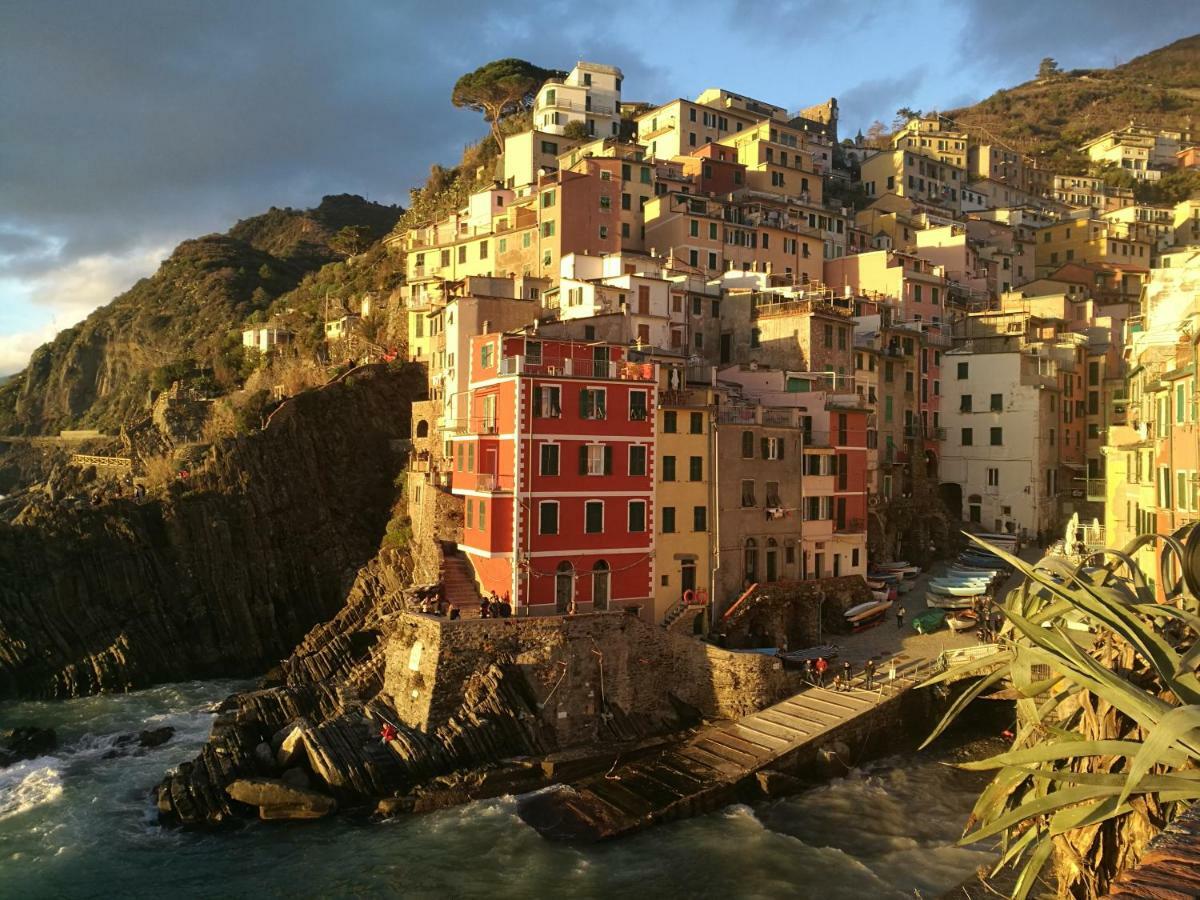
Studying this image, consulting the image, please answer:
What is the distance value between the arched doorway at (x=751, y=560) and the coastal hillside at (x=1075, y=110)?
12496 centimetres

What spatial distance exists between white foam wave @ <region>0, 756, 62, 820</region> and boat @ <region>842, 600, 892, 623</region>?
35.1 meters

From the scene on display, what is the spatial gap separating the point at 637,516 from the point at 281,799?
18292 millimetres

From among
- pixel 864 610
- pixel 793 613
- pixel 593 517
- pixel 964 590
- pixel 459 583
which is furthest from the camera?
pixel 964 590

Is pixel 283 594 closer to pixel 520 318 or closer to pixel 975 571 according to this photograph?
pixel 520 318

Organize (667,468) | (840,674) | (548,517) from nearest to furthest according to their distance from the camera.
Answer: (840,674) < (548,517) < (667,468)

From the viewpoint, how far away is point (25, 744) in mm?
36562

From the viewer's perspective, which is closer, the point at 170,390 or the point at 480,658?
the point at 480,658

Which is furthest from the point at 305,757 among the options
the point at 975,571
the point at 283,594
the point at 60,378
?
the point at 60,378

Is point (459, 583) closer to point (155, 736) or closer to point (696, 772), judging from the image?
point (155, 736)

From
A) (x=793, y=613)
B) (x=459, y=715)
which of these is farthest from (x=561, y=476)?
(x=793, y=613)

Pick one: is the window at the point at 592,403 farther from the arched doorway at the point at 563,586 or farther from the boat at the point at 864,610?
the boat at the point at 864,610

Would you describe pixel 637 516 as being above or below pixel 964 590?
above

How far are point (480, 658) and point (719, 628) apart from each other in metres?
12.5

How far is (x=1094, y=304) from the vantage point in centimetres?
7675
